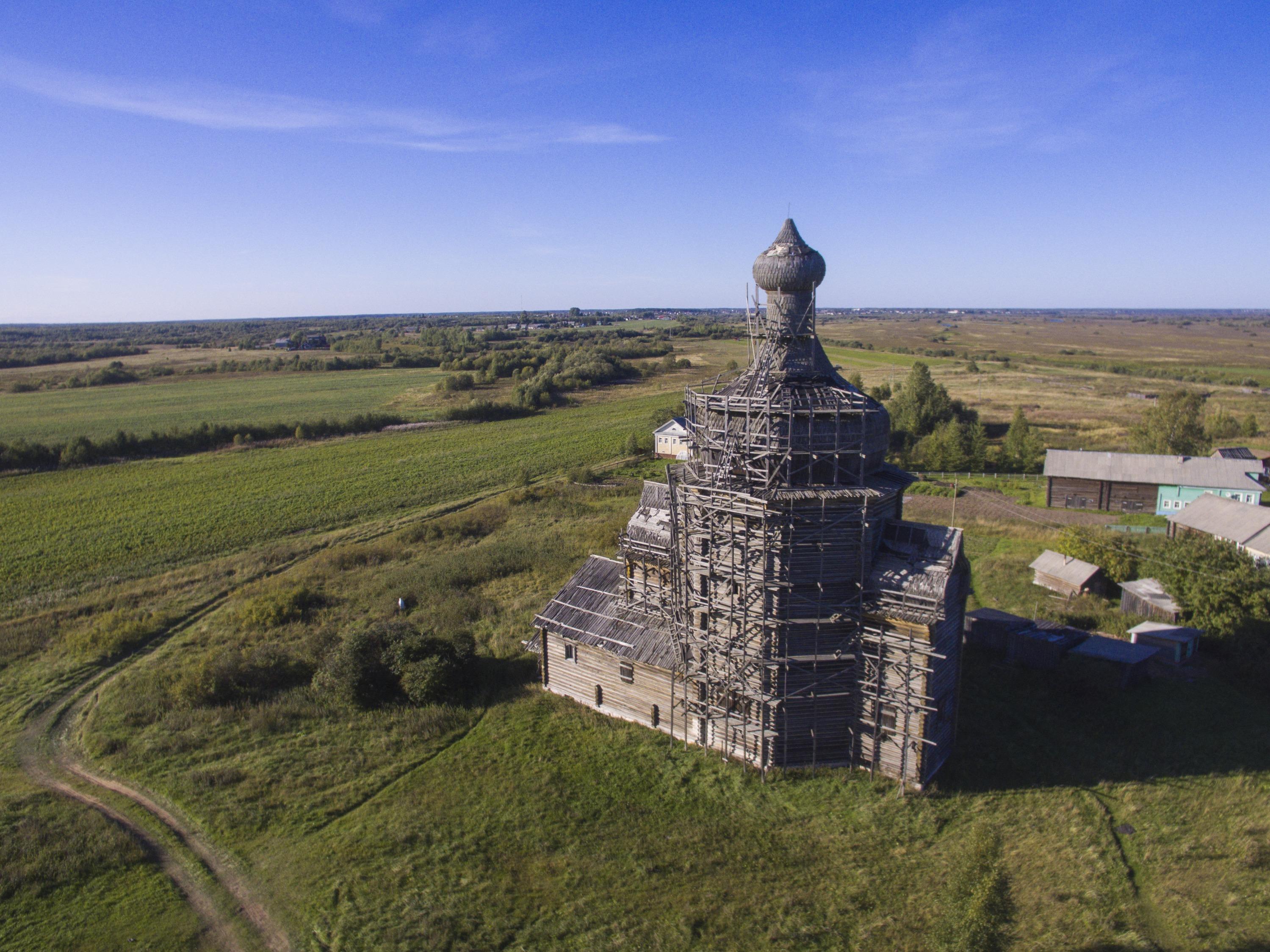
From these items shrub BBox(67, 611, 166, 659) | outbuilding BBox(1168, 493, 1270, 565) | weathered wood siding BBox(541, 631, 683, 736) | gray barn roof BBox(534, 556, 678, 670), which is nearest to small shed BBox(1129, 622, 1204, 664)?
outbuilding BBox(1168, 493, 1270, 565)

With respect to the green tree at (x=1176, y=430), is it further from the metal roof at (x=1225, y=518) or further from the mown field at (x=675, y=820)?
the mown field at (x=675, y=820)

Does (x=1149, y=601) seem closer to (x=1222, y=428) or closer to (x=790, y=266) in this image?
(x=790, y=266)

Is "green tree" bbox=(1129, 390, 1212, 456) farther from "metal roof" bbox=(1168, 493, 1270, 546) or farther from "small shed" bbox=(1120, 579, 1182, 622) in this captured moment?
"small shed" bbox=(1120, 579, 1182, 622)

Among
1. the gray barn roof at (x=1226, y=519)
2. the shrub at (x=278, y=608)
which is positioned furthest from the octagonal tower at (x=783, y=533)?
the gray barn roof at (x=1226, y=519)

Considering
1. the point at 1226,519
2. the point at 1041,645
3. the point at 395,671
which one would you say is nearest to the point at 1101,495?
the point at 1226,519

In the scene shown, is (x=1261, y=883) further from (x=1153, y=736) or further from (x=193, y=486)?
(x=193, y=486)
